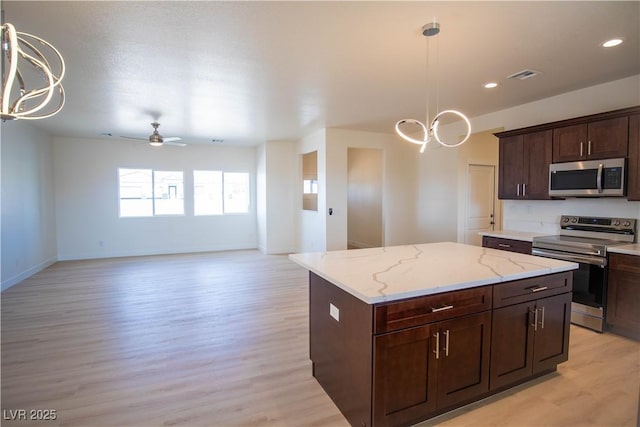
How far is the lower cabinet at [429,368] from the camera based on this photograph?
1768 millimetres

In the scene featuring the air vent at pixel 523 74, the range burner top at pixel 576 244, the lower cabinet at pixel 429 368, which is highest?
the air vent at pixel 523 74

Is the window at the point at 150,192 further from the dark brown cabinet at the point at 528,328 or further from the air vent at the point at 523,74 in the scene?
the dark brown cabinet at the point at 528,328

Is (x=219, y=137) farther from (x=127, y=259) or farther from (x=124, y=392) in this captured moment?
(x=124, y=392)

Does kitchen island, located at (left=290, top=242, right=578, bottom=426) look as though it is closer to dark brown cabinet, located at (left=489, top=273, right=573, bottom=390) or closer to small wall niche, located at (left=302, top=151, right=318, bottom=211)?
dark brown cabinet, located at (left=489, top=273, right=573, bottom=390)

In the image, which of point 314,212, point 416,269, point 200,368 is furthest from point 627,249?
point 314,212

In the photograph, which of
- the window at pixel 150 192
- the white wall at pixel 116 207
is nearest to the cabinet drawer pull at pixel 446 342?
the white wall at pixel 116 207

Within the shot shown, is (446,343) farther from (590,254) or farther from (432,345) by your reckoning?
(590,254)

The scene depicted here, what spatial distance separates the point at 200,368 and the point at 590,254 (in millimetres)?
3852

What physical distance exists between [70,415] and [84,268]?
16.6ft

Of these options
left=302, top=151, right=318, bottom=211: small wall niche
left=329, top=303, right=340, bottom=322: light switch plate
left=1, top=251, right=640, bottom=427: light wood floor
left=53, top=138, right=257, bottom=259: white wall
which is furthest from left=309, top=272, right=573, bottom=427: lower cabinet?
left=53, top=138, right=257, bottom=259: white wall

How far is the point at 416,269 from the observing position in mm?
2174

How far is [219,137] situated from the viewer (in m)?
6.95

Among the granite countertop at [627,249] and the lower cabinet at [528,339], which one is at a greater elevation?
the granite countertop at [627,249]

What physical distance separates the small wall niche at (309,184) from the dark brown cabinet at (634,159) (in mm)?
5563
